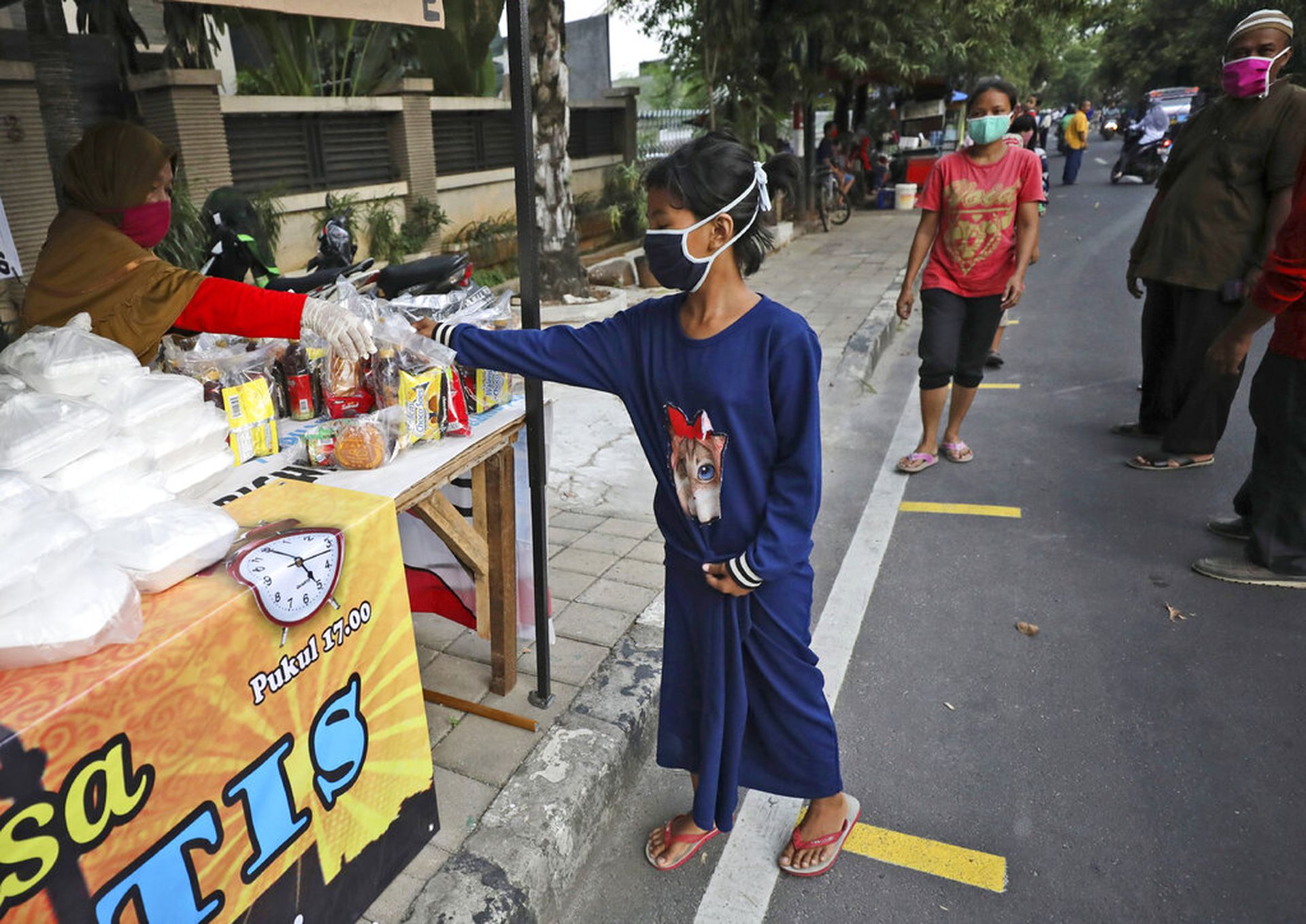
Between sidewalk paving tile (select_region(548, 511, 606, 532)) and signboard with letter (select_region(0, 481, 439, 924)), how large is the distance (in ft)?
6.67

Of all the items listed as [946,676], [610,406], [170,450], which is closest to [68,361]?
[170,450]

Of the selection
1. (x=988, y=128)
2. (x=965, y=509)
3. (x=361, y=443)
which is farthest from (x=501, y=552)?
(x=988, y=128)

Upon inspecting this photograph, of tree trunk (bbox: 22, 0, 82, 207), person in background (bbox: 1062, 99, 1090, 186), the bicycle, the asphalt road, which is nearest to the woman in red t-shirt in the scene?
the asphalt road

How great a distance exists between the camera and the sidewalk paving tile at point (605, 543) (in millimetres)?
3756

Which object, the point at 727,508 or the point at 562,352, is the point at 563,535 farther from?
the point at 727,508

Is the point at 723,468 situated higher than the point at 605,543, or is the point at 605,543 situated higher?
the point at 723,468

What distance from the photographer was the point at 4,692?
3.98 feet

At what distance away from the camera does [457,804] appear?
2285 millimetres

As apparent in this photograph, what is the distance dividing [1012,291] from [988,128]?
2.57 feet

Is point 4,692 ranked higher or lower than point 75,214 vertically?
lower

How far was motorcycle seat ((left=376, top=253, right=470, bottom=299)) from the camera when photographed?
271cm

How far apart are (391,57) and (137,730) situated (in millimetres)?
11747

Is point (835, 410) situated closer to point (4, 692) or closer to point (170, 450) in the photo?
point (170, 450)

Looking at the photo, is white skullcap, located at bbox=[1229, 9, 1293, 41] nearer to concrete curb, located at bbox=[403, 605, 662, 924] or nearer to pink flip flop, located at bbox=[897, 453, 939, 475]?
pink flip flop, located at bbox=[897, 453, 939, 475]
